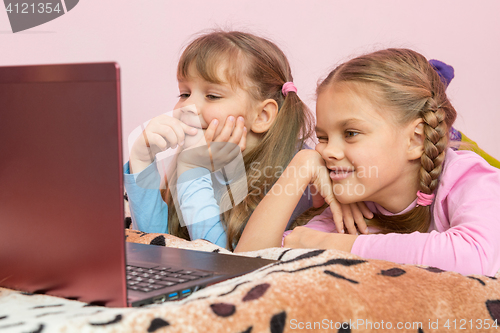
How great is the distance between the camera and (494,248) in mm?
827

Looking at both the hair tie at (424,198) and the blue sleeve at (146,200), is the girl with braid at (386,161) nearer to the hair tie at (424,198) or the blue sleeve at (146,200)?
the hair tie at (424,198)

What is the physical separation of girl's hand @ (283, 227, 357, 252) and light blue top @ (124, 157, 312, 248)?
1.03 ft

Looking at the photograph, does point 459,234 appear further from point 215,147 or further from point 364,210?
point 215,147

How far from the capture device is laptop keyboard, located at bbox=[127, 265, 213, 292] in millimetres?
546

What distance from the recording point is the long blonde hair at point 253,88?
4.50ft

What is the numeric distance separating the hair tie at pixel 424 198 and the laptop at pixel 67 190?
695 millimetres

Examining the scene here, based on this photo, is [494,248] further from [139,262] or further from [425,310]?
[139,262]

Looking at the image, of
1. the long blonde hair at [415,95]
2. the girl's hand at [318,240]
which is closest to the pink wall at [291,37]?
the long blonde hair at [415,95]

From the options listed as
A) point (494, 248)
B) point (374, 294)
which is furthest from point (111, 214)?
point (494, 248)

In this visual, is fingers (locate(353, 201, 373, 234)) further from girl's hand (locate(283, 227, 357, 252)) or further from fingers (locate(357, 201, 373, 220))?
girl's hand (locate(283, 227, 357, 252))

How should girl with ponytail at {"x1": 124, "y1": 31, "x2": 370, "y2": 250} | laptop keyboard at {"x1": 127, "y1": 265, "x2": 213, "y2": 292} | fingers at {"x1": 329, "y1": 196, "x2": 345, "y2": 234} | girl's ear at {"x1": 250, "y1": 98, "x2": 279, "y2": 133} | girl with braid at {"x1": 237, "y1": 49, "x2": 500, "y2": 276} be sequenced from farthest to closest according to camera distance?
girl's ear at {"x1": 250, "y1": 98, "x2": 279, "y2": 133} → girl with ponytail at {"x1": 124, "y1": 31, "x2": 370, "y2": 250} → fingers at {"x1": 329, "y1": 196, "x2": 345, "y2": 234} → girl with braid at {"x1": 237, "y1": 49, "x2": 500, "y2": 276} → laptop keyboard at {"x1": 127, "y1": 265, "x2": 213, "y2": 292}

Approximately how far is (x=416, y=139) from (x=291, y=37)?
3.37 feet

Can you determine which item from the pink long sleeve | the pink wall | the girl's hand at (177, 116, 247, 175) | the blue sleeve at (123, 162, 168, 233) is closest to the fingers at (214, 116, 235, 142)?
the girl's hand at (177, 116, 247, 175)

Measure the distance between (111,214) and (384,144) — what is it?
30.5 inches
